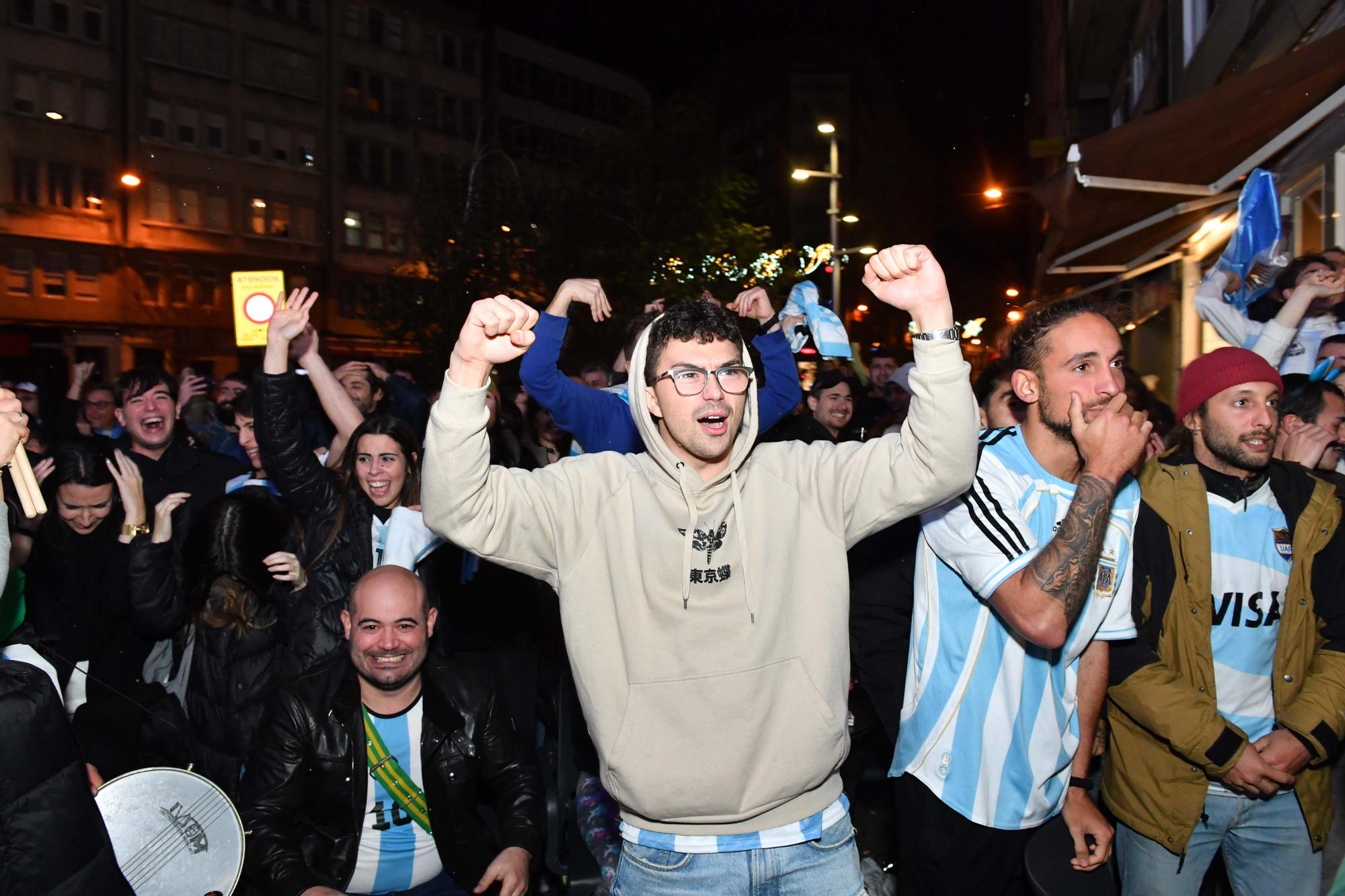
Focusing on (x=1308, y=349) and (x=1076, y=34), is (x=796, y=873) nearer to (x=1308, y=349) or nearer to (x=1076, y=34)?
(x=1308, y=349)

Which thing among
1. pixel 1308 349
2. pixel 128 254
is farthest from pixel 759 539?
pixel 128 254

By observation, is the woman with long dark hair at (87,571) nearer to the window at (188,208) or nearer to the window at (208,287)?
the window at (208,287)

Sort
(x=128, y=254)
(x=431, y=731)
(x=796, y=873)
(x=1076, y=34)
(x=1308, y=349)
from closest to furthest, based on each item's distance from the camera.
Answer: (x=796, y=873)
(x=431, y=731)
(x=1308, y=349)
(x=1076, y=34)
(x=128, y=254)

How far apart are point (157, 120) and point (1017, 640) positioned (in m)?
40.8

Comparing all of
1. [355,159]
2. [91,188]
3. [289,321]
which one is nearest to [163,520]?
[289,321]

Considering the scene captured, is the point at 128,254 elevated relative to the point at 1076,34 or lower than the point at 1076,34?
lower

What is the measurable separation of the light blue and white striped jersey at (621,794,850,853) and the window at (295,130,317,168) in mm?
42943

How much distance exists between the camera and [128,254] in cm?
3403

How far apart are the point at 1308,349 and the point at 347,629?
4.72 metres

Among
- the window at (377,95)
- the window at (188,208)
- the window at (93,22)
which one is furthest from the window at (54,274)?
the window at (377,95)

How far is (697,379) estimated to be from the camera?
2.50 metres

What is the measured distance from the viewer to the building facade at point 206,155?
3244 centimetres

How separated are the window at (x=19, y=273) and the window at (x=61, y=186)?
1874 mm

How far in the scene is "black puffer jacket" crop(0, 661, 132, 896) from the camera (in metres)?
2.12
